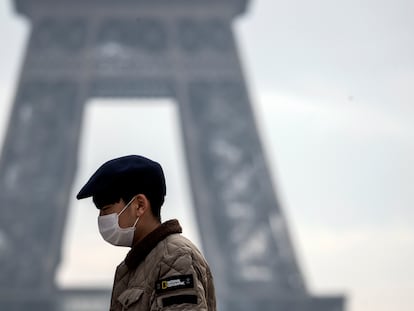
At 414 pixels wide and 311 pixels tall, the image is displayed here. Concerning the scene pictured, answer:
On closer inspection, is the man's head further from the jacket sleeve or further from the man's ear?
the jacket sleeve

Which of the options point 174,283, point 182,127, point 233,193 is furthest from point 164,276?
point 182,127

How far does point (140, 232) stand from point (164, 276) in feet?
0.46

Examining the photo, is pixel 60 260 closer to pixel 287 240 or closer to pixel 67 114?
pixel 67 114

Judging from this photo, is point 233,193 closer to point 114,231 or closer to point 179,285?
point 114,231

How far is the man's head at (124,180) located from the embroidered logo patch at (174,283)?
0.18 m

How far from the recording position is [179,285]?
172cm

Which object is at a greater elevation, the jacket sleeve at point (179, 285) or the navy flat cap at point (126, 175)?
the navy flat cap at point (126, 175)

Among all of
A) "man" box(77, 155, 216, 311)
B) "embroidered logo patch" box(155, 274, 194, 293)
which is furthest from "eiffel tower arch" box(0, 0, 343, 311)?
"embroidered logo patch" box(155, 274, 194, 293)

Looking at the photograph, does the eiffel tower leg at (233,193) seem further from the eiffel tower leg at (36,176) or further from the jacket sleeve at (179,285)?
the jacket sleeve at (179,285)

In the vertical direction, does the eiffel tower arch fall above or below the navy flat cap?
above

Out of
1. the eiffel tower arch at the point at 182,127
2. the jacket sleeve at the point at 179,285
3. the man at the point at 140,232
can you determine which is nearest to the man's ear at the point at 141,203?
the man at the point at 140,232

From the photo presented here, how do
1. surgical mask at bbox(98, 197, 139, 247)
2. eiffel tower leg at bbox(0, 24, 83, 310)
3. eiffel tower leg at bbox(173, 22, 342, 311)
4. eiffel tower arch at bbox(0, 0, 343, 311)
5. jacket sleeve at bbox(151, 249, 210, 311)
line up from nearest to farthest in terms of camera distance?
jacket sleeve at bbox(151, 249, 210, 311) → surgical mask at bbox(98, 197, 139, 247) → eiffel tower leg at bbox(173, 22, 342, 311) → eiffel tower arch at bbox(0, 0, 343, 311) → eiffel tower leg at bbox(0, 24, 83, 310)

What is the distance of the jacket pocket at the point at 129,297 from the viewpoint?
1769mm

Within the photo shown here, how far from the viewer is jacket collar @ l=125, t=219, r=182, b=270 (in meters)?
1.85
